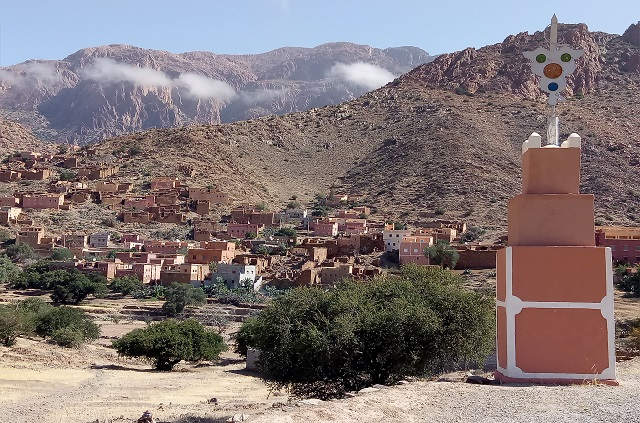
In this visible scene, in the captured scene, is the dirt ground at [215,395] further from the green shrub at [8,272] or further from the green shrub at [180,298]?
the green shrub at [8,272]

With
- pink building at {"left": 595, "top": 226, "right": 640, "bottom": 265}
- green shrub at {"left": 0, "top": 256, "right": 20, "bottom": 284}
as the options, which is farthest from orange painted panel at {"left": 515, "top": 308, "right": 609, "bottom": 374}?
green shrub at {"left": 0, "top": 256, "right": 20, "bottom": 284}

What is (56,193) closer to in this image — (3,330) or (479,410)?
(3,330)

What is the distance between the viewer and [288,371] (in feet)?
41.8

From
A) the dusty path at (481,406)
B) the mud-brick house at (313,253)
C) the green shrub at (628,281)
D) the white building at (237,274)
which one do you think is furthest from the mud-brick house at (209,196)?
the dusty path at (481,406)

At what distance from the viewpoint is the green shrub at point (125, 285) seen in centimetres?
4809

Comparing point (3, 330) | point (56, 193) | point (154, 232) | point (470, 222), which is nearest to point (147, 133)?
point (56, 193)

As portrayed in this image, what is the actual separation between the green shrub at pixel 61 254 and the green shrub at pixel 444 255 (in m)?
25.0

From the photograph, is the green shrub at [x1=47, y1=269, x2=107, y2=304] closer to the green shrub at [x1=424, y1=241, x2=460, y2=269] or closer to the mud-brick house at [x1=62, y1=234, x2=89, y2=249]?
the mud-brick house at [x1=62, y1=234, x2=89, y2=249]

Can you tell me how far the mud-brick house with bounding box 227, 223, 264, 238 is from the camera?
61281 millimetres

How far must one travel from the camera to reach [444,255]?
46.7 m

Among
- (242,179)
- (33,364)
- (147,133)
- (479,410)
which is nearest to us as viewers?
(479,410)

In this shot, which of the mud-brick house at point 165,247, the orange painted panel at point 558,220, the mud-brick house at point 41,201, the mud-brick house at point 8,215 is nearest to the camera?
the orange painted panel at point 558,220

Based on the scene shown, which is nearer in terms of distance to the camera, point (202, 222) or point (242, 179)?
point (202, 222)

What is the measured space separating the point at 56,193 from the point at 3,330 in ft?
142
